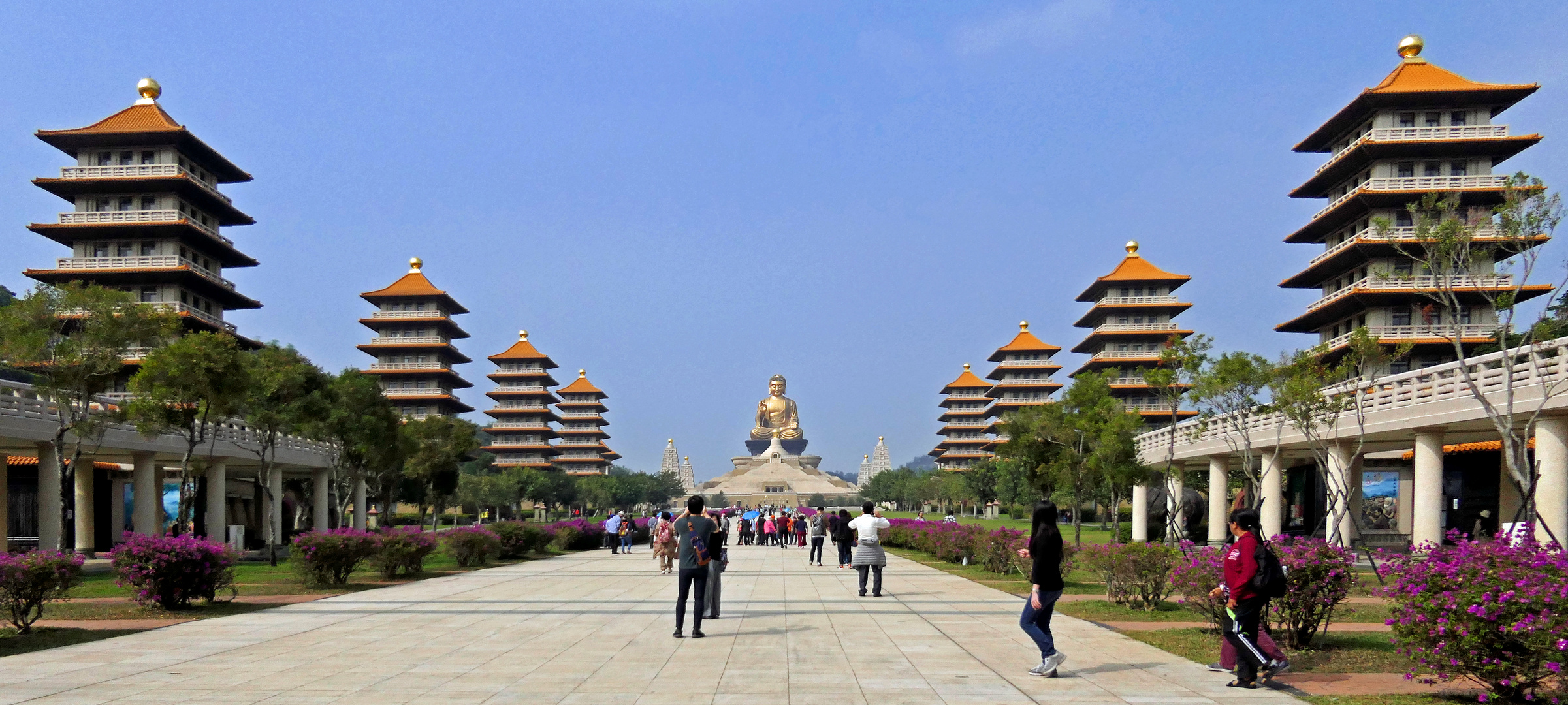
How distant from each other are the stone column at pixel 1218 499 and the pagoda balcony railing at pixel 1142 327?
38043 mm

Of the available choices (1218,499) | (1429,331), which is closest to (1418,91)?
(1429,331)

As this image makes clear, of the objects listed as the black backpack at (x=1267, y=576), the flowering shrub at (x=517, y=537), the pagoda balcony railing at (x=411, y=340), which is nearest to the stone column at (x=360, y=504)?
the flowering shrub at (x=517, y=537)

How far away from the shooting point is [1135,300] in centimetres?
7888

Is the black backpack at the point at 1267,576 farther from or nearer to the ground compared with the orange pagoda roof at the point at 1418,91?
nearer to the ground

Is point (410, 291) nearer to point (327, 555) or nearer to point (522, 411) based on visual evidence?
point (522, 411)

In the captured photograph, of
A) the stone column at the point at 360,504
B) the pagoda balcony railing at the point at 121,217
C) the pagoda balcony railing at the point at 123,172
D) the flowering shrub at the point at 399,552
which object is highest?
the pagoda balcony railing at the point at 123,172

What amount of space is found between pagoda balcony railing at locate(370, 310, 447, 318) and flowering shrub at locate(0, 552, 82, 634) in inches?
2894

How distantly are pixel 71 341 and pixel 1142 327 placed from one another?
6614 cm

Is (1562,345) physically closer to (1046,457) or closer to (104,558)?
(1046,457)

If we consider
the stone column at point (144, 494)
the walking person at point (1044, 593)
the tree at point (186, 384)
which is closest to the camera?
the walking person at point (1044, 593)

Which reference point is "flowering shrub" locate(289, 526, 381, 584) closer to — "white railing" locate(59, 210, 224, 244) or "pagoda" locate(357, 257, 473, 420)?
"white railing" locate(59, 210, 224, 244)

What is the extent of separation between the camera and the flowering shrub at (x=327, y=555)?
765 inches

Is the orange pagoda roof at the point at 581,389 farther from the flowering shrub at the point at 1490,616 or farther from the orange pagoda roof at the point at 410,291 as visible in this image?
the flowering shrub at the point at 1490,616

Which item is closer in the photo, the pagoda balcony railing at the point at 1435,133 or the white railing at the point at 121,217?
the pagoda balcony railing at the point at 1435,133
